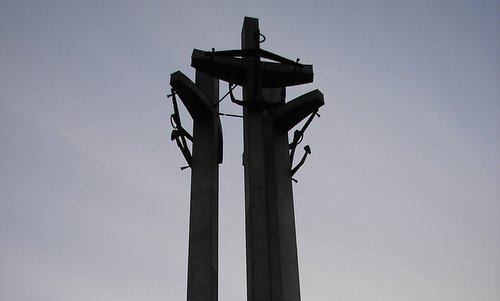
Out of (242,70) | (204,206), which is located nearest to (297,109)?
(242,70)

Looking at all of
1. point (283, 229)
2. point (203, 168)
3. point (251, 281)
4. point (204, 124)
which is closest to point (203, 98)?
point (204, 124)

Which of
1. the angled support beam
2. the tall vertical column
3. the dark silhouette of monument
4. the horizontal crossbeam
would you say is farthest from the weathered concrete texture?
the angled support beam

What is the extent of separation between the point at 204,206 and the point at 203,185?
66cm

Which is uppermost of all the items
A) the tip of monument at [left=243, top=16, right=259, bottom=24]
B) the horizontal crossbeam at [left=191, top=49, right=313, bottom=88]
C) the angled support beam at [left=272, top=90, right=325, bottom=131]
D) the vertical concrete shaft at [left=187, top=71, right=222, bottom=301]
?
the tip of monument at [left=243, top=16, right=259, bottom=24]

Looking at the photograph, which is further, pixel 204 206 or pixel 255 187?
pixel 204 206

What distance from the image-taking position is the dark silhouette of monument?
15391mm

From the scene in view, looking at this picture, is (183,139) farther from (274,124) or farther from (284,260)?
(284,260)

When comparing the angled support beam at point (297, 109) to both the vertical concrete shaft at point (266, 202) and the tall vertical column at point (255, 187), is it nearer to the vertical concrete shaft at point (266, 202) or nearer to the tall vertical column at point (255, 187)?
the vertical concrete shaft at point (266, 202)

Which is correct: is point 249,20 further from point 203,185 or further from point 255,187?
point 255,187

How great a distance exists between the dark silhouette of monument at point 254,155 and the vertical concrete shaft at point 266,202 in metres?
0.02

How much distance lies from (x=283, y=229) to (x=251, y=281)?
1811 millimetres

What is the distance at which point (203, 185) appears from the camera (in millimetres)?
16812

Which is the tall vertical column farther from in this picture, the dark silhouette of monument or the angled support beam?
the angled support beam

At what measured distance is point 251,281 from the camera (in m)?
14.9
